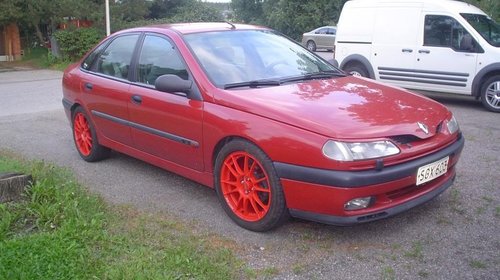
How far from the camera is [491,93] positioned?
8914mm

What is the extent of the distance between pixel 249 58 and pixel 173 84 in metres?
0.78

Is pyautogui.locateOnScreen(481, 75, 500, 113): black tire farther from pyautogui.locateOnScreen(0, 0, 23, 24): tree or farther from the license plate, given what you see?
pyautogui.locateOnScreen(0, 0, 23, 24): tree

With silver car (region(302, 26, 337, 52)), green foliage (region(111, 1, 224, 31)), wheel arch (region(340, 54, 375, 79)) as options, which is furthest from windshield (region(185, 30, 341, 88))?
silver car (region(302, 26, 337, 52))

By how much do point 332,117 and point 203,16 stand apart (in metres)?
23.5

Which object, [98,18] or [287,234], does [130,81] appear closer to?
[287,234]

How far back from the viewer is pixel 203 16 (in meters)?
26.1

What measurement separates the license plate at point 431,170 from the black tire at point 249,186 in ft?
3.15

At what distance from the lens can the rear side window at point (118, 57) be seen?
518 centimetres

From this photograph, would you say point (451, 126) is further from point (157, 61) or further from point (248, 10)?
point (248, 10)

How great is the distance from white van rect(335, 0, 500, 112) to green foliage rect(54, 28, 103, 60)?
11452 millimetres

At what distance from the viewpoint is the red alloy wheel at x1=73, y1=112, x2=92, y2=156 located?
19.2 ft

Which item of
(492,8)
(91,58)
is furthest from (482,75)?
(91,58)

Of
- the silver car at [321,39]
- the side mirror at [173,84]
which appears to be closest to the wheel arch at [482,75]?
the side mirror at [173,84]

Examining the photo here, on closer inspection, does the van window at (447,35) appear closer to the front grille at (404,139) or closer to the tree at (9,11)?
the front grille at (404,139)
